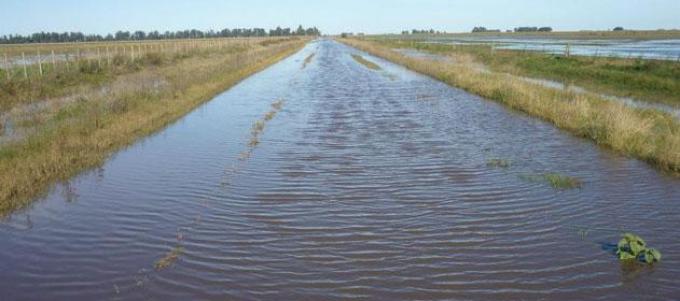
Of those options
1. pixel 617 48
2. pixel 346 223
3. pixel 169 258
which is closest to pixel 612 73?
pixel 346 223

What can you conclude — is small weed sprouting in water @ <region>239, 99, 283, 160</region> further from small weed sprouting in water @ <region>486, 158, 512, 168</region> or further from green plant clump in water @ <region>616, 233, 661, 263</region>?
green plant clump in water @ <region>616, 233, 661, 263</region>

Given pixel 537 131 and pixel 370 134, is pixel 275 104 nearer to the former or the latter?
pixel 370 134

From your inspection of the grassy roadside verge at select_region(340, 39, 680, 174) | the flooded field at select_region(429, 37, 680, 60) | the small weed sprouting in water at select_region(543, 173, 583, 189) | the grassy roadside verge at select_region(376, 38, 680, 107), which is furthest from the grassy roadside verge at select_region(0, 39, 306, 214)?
the flooded field at select_region(429, 37, 680, 60)

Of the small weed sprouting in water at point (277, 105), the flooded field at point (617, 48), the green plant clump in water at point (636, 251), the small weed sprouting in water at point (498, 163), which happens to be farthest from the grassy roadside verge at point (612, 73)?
the green plant clump in water at point (636, 251)

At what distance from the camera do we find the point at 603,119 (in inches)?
578

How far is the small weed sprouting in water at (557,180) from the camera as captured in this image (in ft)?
32.5

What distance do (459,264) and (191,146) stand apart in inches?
353

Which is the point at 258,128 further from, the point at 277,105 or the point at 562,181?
the point at 562,181

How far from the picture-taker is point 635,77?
27.4 meters

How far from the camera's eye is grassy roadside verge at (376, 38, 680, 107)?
24188 mm

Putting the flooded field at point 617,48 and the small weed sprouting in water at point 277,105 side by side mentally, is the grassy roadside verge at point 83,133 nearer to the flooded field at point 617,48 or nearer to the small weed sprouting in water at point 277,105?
the small weed sprouting in water at point 277,105

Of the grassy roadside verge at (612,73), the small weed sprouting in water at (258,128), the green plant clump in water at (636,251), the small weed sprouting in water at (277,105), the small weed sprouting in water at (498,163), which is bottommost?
the green plant clump in water at (636,251)

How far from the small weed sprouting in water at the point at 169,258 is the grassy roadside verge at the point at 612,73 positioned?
794 inches

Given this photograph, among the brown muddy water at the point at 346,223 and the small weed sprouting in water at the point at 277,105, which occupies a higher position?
the small weed sprouting in water at the point at 277,105
